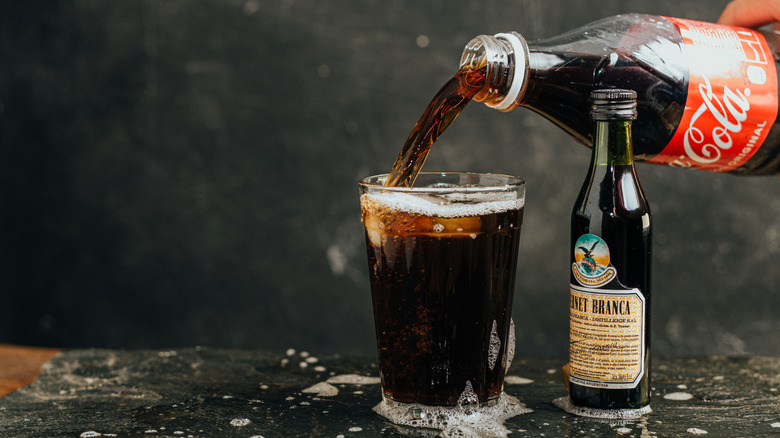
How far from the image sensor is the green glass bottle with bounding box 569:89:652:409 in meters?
0.91

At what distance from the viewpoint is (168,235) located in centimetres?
212

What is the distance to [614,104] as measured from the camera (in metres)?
0.92

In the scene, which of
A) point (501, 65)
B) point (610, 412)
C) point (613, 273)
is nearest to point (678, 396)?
point (610, 412)

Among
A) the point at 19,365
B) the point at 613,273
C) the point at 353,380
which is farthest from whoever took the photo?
the point at 19,365

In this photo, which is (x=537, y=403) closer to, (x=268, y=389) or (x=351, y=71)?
(x=268, y=389)

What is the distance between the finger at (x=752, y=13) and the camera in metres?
1.21

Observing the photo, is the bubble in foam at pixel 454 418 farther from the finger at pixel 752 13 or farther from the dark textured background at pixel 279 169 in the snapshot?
the dark textured background at pixel 279 169

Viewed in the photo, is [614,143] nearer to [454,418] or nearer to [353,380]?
[454,418]

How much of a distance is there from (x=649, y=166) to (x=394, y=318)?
4.29 ft

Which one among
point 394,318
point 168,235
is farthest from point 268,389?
point 168,235

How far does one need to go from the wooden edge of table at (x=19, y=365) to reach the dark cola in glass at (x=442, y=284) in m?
0.58

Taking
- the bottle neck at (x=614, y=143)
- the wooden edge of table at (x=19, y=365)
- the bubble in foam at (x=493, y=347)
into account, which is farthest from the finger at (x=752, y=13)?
the wooden edge of table at (x=19, y=365)

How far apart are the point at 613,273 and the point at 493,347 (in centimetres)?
17

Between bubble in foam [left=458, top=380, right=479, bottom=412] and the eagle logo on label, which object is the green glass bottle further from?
bubble in foam [left=458, top=380, right=479, bottom=412]
